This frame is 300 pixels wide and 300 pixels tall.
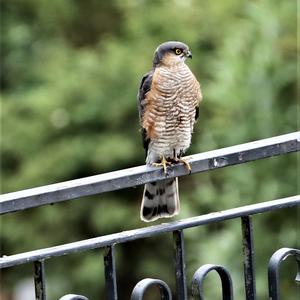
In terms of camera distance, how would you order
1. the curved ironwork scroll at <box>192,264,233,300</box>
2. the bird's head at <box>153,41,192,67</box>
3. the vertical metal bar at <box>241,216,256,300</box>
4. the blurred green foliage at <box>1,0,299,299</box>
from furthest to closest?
the blurred green foliage at <box>1,0,299,299</box>
the bird's head at <box>153,41,192,67</box>
the vertical metal bar at <box>241,216,256,300</box>
the curved ironwork scroll at <box>192,264,233,300</box>

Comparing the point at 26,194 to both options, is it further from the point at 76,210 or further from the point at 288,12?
the point at 76,210

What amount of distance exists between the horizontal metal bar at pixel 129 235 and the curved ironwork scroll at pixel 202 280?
12 cm

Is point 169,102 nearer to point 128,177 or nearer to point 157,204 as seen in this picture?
point 157,204

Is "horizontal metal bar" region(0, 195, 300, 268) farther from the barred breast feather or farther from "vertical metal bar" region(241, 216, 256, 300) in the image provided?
the barred breast feather

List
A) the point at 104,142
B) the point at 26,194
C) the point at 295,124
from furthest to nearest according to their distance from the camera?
the point at 104,142 → the point at 295,124 → the point at 26,194

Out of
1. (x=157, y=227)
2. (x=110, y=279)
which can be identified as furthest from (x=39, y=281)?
(x=157, y=227)

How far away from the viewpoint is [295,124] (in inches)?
260

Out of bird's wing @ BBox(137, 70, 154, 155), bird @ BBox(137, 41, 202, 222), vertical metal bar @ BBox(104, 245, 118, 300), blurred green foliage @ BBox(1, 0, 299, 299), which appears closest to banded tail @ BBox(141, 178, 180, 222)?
bird @ BBox(137, 41, 202, 222)

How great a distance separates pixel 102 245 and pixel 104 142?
6.90 metres

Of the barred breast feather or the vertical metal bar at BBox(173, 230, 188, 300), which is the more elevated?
the barred breast feather

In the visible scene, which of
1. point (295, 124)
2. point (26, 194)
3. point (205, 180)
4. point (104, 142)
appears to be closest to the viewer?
point (26, 194)

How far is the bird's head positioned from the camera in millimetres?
4460

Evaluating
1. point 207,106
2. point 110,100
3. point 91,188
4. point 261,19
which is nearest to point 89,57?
point 110,100

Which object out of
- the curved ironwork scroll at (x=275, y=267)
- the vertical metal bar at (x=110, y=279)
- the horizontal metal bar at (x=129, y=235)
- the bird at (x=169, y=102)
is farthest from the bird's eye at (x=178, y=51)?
the vertical metal bar at (x=110, y=279)
